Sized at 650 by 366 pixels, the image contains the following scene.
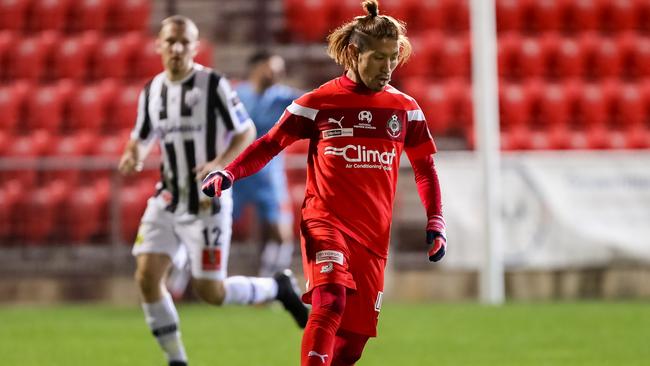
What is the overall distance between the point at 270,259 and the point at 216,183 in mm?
6829

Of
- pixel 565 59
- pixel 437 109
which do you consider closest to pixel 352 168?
pixel 437 109

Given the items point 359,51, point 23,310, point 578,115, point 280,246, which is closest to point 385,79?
point 359,51

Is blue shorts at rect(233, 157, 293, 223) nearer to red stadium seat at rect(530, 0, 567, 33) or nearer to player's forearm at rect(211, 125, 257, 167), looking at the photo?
player's forearm at rect(211, 125, 257, 167)

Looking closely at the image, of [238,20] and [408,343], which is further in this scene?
[238,20]

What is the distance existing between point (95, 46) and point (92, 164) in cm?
374

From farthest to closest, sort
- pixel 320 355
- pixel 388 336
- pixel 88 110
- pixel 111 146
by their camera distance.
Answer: pixel 88 110
pixel 111 146
pixel 388 336
pixel 320 355

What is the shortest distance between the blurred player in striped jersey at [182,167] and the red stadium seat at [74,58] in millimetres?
8946

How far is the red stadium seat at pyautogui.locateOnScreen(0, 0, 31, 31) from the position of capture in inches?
628

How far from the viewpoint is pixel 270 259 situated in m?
11.3

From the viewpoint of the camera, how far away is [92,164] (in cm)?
1202

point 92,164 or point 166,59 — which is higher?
point 166,59

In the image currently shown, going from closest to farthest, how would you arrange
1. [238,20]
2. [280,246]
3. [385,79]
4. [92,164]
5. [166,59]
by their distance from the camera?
[385,79] < [166,59] < [280,246] < [92,164] < [238,20]

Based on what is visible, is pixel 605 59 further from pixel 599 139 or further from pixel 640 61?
pixel 599 139

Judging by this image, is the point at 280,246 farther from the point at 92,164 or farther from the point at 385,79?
the point at 385,79
